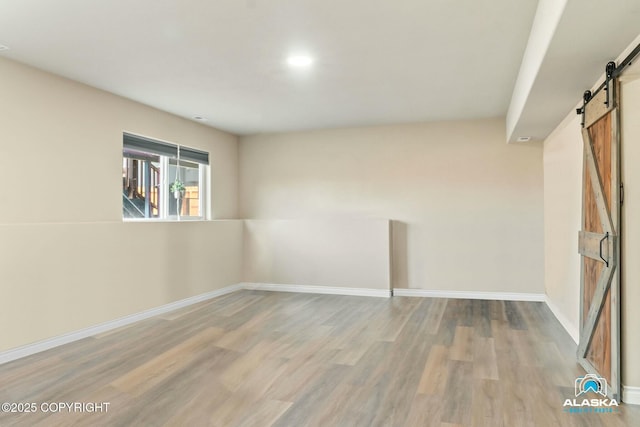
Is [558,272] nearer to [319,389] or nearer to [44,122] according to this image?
[319,389]

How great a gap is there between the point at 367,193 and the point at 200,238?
239 centimetres

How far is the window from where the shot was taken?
4.74 m

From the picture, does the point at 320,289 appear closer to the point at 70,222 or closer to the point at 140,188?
the point at 140,188

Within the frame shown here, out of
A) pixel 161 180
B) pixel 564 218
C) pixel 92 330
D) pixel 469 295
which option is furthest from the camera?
pixel 469 295

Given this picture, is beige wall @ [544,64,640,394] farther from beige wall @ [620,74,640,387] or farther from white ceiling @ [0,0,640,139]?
white ceiling @ [0,0,640,139]

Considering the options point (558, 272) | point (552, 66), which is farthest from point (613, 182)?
point (558, 272)

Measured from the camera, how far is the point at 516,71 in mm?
3740

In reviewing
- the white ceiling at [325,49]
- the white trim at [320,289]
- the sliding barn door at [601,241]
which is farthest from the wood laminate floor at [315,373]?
the white ceiling at [325,49]

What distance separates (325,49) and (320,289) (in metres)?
3.73

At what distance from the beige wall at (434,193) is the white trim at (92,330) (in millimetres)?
1983

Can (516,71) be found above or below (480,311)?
above

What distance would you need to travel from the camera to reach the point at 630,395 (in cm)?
247

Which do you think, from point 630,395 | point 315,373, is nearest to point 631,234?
point 630,395

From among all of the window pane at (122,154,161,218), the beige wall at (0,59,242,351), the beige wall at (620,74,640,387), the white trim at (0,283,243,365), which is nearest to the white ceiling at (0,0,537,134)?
the beige wall at (0,59,242,351)
